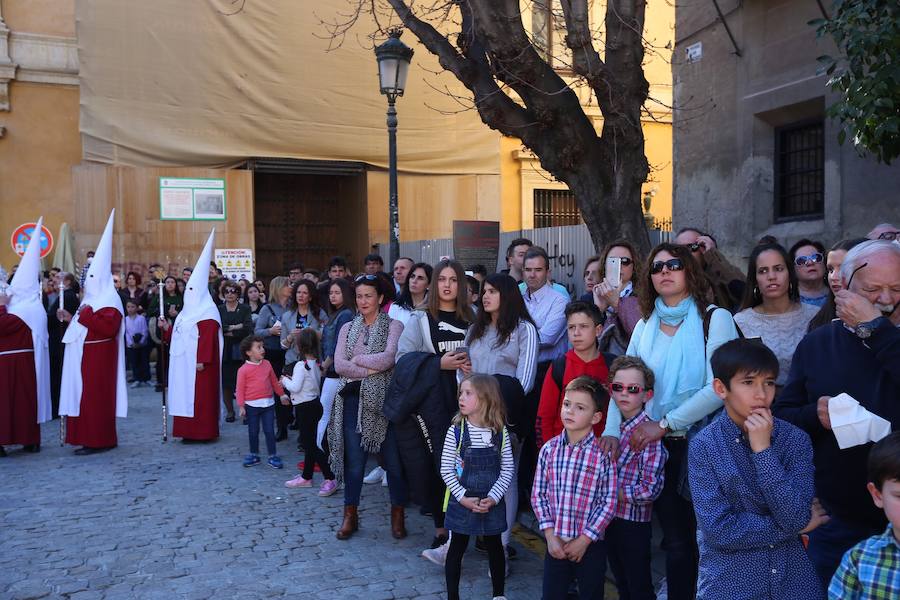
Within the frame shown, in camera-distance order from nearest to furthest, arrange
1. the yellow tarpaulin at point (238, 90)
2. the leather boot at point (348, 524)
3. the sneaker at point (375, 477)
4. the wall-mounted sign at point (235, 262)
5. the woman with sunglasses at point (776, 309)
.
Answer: the woman with sunglasses at point (776, 309) < the leather boot at point (348, 524) < the sneaker at point (375, 477) < the yellow tarpaulin at point (238, 90) < the wall-mounted sign at point (235, 262)

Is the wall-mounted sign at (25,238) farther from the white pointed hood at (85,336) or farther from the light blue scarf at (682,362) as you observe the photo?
the light blue scarf at (682,362)

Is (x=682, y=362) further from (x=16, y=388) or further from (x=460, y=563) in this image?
(x=16, y=388)

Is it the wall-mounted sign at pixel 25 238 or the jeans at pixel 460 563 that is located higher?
the wall-mounted sign at pixel 25 238

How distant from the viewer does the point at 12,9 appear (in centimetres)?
1822

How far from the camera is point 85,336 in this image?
9.17m

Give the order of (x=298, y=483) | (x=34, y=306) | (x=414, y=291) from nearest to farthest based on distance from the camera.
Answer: (x=414, y=291)
(x=298, y=483)
(x=34, y=306)

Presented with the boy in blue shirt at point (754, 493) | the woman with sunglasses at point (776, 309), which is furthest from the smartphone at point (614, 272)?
the boy in blue shirt at point (754, 493)

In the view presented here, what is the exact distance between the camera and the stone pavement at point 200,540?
501 centimetres

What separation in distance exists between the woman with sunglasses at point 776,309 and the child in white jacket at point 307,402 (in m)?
4.21

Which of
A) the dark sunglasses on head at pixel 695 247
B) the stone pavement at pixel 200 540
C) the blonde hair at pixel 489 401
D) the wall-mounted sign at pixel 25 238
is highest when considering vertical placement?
the wall-mounted sign at pixel 25 238

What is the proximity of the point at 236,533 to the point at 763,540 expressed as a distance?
429 centimetres

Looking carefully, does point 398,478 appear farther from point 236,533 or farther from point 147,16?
point 147,16

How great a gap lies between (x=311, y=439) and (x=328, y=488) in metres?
0.55

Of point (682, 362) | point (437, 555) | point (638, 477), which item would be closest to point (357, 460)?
point (437, 555)
